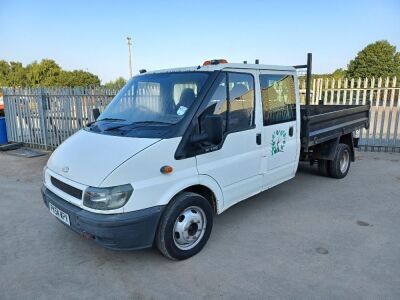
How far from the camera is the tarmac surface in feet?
8.93

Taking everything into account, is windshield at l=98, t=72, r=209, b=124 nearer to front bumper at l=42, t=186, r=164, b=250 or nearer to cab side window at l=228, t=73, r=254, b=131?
cab side window at l=228, t=73, r=254, b=131

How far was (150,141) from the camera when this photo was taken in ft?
9.39

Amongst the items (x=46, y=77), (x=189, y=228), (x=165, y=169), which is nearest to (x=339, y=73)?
(x=189, y=228)

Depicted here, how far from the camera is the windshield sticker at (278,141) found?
4.04 meters

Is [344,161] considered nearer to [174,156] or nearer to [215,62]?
[215,62]

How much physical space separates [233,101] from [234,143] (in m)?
0.48

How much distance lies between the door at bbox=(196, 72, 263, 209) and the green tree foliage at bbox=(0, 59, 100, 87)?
133 ft

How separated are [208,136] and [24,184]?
4.57 metres

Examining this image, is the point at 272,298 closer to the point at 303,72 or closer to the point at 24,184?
the point at 303,72

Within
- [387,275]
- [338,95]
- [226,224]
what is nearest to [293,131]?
[226,224]

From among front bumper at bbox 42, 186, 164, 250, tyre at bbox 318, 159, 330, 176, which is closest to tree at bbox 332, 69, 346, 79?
tyre at bbox 318, 159, 330, 176

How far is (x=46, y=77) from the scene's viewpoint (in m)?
41.6

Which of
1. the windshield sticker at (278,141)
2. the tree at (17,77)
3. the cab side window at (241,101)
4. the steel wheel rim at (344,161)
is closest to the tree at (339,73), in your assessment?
the steel wheel rim at (344,161)

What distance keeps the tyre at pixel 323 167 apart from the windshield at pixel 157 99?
356 centimetres
